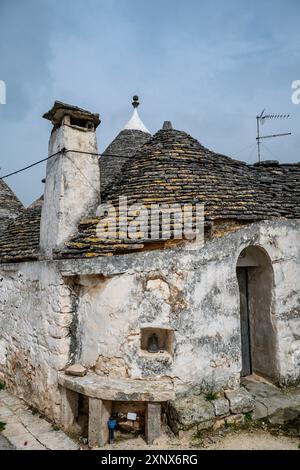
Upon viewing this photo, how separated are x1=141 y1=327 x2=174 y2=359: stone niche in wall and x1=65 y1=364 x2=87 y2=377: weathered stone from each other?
2.82 feet

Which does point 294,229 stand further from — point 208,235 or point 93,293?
point 93,293

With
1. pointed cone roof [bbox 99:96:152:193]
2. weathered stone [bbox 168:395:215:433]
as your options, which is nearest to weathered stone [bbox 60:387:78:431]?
weathered stone [bbox 168:395:215:433]

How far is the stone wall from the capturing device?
4555 mm

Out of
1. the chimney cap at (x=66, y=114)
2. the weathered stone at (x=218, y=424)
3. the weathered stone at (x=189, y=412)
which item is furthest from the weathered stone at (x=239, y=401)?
the chimney cap at (x=66, y=114)

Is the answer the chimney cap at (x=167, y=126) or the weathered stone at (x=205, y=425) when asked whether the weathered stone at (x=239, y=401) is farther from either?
the chimney cap at (x=167, y=126)

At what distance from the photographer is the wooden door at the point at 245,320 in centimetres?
588

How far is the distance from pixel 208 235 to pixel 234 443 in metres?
2.72

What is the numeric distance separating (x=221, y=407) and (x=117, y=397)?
4.56ft

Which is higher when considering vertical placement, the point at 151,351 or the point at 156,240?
the point at 156,240

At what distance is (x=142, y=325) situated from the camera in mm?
4562

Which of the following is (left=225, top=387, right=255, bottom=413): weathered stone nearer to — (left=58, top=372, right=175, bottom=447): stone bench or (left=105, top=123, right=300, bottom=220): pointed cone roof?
(left=58, top=372, right=175, bottom=447): stone bench

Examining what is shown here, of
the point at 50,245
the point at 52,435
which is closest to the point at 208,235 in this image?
the point at 50,245

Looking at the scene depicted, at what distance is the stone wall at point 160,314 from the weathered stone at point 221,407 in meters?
0.20

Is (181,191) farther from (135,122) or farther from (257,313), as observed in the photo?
(135,122)
